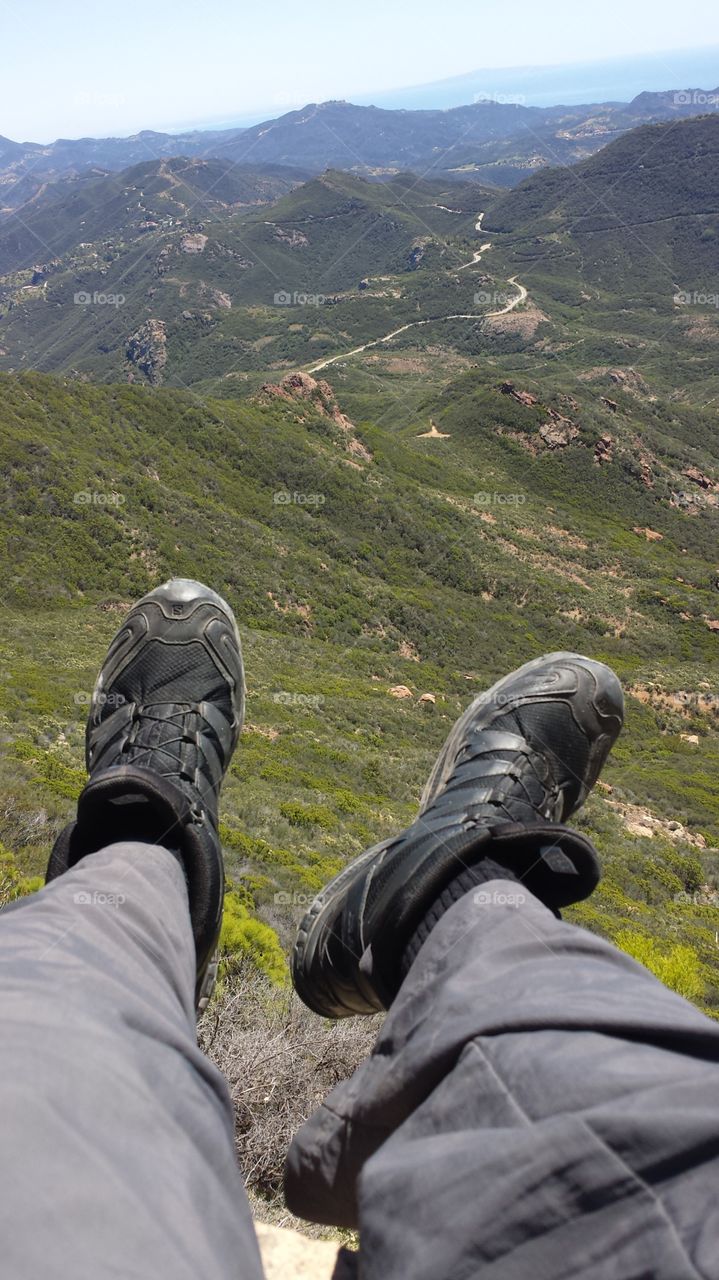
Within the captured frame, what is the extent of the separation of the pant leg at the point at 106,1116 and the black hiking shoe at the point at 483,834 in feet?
1.95

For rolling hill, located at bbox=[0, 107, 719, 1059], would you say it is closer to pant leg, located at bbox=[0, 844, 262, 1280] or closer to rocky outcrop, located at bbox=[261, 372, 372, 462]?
rocky outcrop, located at bbox=[261, 372, 372, 462]

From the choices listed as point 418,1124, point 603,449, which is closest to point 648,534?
point 603,449

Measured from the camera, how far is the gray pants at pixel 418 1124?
76 cm

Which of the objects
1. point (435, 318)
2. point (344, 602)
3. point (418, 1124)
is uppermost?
point (435, 318)

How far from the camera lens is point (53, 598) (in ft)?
56.5

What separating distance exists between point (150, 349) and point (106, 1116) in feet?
422

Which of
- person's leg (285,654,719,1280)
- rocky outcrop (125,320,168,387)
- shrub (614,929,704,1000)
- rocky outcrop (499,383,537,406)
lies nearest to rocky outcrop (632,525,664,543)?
rocky outcrop (499,383,537,406)

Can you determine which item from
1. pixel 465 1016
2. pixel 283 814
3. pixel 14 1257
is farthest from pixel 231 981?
pixel 283 814

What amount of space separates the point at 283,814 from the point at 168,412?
22.9 metres

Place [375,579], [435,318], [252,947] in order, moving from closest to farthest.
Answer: [252,947], [375,579], [435,318]

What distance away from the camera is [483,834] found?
1.89 m

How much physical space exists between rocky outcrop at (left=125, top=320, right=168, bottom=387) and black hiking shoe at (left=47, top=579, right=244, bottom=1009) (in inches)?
4500

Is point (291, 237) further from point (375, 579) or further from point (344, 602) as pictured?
point (344, 602)

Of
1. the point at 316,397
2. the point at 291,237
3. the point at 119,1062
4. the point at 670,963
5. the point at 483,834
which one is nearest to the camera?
the point at 119,1062
